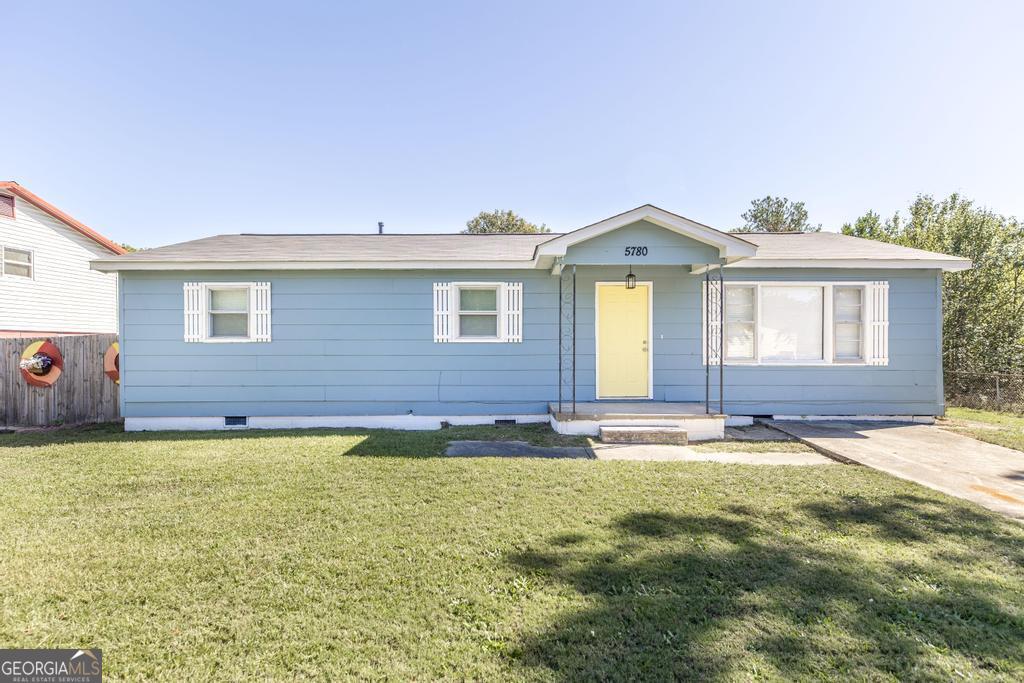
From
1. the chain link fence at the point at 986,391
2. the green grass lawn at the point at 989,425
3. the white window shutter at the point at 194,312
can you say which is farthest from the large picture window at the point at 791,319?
the white window shutter at the point at 194,312

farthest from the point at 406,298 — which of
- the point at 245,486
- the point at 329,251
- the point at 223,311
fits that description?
the point at 245,486

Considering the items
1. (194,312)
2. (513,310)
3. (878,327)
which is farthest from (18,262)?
(878,327)

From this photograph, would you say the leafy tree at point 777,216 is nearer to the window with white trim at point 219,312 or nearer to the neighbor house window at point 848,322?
the neighbor house window at point 848,322

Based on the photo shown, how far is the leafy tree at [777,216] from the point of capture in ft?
136

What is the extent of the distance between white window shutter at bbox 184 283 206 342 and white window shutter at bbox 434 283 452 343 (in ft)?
13.1

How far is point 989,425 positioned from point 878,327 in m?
2.53

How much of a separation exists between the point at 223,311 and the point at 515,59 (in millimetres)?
9206

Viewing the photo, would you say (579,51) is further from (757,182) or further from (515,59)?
(757,182)

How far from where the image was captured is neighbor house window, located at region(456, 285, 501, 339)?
762 cm

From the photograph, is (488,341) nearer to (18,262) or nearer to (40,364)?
(40,364)

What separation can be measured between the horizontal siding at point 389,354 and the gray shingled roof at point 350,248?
325mm

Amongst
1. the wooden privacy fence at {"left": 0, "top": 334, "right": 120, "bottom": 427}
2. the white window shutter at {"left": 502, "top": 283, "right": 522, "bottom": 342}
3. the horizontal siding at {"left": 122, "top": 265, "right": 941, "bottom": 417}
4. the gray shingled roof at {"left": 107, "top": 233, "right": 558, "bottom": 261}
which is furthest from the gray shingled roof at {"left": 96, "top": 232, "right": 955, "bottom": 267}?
the wooden privacy fence at {"left": 0, "top": 334, "right": 120, "bottom": 427}

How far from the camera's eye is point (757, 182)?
14.4 m

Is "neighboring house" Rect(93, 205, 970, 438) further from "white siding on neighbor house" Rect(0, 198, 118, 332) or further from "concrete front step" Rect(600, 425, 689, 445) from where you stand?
"white siding on neighbor house" Rect(0, 198, 118, 332)
